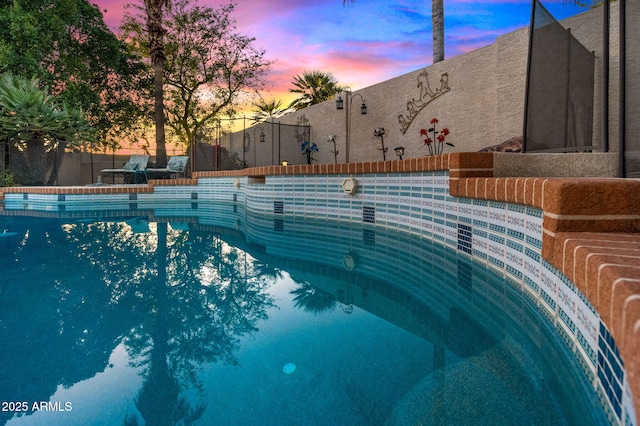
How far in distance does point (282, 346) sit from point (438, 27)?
29.9ft

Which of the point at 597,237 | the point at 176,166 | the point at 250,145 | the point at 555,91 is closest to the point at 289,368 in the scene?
the point at 597,237

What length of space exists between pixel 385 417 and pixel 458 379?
34 cm

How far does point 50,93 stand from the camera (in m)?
13.2

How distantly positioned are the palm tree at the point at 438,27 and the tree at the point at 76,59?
11.5 meters

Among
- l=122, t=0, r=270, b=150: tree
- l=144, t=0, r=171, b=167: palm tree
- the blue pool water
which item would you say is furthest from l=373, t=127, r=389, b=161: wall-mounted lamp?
l=122, t=0, r=270, b=150: tree

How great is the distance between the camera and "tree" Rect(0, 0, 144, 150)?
1176 cm

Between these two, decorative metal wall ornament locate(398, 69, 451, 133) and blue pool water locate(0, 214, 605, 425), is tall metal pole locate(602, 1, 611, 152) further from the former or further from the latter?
decorative metal wall ornament locate(398, 69, 451, 133)

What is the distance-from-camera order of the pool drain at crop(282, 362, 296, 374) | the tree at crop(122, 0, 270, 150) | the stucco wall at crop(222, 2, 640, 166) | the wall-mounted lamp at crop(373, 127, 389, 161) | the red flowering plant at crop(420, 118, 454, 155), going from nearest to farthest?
the pool drain at crop(282, 362, 296, 374) → the stucco wall at crop(222, 2, 640, 166) → the red flowering plant at crop(420, 118, 454, 155) → the wall-mounted lamp at crop(373, 127, 389, 161) → the tree at crop(122, 0, 270, 150)

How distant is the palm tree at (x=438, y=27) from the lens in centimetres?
866

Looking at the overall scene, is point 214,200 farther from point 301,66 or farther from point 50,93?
point 301,66

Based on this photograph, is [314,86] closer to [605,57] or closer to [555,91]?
[555,91]

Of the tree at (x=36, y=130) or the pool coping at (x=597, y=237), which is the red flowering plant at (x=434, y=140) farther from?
the tree at (x=36, y=130)

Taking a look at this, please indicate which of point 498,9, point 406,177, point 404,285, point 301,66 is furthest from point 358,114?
point 301,66

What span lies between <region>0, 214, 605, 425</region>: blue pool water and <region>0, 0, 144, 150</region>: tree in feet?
39.5
